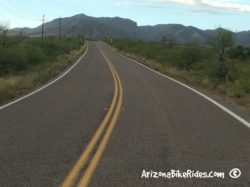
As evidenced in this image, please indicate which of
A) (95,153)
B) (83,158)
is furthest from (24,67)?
(83,158)

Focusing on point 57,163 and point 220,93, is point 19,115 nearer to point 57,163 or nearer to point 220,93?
point 57,163

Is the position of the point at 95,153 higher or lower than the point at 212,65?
higher

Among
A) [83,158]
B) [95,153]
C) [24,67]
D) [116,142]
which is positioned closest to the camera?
A: [83,158]

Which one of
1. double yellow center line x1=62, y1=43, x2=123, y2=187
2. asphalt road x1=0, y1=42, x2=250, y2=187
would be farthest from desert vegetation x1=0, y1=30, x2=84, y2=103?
double yellow center line x1=62, y1=43, x2=123, y2=187

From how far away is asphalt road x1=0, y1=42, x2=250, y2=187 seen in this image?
20.8 feet

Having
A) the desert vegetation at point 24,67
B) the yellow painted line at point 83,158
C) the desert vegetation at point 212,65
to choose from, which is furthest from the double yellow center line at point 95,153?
the desert vegetation at point 212,65

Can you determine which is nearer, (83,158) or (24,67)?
(83,158)

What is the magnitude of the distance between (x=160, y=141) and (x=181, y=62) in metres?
39.2

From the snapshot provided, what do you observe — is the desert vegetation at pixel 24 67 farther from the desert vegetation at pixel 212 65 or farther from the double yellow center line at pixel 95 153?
the desert vegetation at pixel 212 65

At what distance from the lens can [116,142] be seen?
8516 millimetres

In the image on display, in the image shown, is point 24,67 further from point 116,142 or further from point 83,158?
point 83,158

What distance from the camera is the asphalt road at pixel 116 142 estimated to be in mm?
6336

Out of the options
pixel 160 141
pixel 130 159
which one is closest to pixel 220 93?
pixel 160 141

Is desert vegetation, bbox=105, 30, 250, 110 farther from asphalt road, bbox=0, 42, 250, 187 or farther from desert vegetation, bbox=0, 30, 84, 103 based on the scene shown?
desert vegetation, bbox=0, 30, 84, 103
